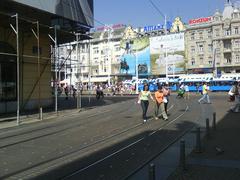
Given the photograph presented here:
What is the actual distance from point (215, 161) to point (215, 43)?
302 feet

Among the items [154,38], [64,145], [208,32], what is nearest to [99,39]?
[154,38]

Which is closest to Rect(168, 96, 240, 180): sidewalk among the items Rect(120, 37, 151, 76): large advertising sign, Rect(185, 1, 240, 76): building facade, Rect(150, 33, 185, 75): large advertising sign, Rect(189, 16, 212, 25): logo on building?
Rect(185, 1, 240, 76): building facade

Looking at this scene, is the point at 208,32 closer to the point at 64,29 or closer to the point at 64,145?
the point at 64,29

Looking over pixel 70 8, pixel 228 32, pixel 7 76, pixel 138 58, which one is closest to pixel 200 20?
pixel 228 32

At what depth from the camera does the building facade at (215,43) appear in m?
94.2

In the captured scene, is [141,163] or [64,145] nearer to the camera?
[141,163]

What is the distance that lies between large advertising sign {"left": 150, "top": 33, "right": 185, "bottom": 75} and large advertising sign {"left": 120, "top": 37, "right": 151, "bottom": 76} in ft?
5.84

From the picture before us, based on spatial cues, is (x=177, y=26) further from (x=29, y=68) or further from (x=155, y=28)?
(x=29, y=68)

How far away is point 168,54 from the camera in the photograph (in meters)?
98.5

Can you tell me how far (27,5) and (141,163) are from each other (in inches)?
532

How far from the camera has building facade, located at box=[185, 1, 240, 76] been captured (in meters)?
94.2

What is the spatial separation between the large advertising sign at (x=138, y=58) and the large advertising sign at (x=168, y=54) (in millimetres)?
1779

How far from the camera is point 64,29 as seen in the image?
25562 mm

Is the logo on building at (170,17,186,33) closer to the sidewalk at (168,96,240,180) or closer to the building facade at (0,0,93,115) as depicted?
the building facade at (0,0,93,115)
